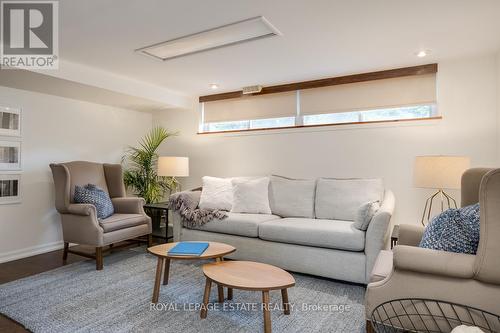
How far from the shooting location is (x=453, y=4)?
2.09 m

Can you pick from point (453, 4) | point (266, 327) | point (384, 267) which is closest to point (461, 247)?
point (384, 267)

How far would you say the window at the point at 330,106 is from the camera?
11.0 feet

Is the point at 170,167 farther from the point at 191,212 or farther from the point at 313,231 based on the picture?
the point at 313,231

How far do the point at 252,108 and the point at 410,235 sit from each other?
9.02 ft

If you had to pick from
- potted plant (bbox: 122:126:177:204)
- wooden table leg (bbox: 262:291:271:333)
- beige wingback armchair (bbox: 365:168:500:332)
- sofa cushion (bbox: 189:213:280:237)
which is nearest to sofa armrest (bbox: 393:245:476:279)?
beige wingback armchair (bbox: 365:168:500:332)

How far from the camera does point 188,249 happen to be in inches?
96.1

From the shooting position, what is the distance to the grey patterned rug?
6.66ft

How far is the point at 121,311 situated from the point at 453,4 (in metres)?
3.17

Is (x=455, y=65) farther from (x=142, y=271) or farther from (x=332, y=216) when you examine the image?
(x=142, y=271)

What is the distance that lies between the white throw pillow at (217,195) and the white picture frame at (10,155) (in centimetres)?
215

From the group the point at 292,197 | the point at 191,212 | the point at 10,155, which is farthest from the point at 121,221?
the point at 292,197

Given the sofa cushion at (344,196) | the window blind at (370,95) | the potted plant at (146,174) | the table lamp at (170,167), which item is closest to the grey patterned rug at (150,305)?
the sofa cushion at (344,196)

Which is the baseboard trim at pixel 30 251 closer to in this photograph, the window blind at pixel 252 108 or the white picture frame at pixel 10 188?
the white picture frame at pixel 10 188

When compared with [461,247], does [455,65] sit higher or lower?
higher
